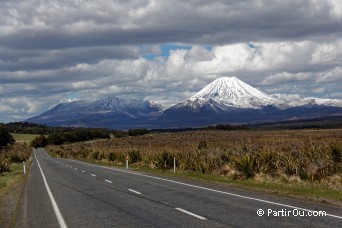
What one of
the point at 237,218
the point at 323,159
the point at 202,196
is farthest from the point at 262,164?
the point at 237,218

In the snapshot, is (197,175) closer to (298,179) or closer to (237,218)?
(298,179)

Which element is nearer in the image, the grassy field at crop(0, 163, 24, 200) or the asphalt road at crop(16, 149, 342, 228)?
the asphalt road at crop(16, 149, 342, 228)

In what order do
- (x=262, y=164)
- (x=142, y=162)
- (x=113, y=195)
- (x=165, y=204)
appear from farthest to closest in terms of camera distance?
(x=142, y=162), (x=262, y=164), (x=113, y=195), (x=165, y=204)

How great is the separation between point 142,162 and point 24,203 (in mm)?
27215

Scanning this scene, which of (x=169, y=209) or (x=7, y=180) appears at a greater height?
(x=169, y=209)

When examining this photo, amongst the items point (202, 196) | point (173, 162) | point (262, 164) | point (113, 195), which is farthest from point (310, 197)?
point (173, 162)

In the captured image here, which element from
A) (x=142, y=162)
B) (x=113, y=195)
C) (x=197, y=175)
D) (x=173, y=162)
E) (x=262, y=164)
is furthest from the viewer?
(x=142, y=162)

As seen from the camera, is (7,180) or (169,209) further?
(7,180)

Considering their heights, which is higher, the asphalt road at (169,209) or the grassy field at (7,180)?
the asphalt road at (169,209)

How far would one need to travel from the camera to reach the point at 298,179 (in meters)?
23.1

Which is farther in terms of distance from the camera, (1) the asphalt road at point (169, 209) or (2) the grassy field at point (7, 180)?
(2) the grassy field at point (7, 180)

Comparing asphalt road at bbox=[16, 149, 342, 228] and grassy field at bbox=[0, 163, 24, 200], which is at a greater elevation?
asphalt road at bbox=[16, 149, 342, 228]

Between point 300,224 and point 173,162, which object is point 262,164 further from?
point 300,224

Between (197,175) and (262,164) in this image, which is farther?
(197,175)
